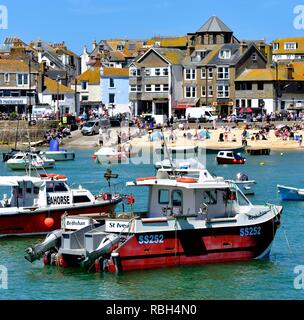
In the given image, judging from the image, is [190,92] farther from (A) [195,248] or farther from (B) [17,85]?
(A) [195,248]

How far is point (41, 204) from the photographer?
40875 mm

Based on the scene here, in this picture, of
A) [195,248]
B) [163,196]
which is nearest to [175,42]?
[163,196]

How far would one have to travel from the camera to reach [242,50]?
116 meters

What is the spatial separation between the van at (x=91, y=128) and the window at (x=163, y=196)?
71.1 m

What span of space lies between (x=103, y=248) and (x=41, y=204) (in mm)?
8056

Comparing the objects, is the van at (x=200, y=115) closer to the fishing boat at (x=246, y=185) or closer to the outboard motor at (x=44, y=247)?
the fishing boat at (x=246, y=185)

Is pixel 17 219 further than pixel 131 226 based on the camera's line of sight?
Yes

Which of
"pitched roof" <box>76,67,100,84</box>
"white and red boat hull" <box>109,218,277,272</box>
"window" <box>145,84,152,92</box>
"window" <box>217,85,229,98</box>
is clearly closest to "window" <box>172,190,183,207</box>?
"white and red boat hull" <box>109,218,277,272</box>

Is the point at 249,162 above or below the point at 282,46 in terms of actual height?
below

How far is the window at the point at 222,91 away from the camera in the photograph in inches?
4572
